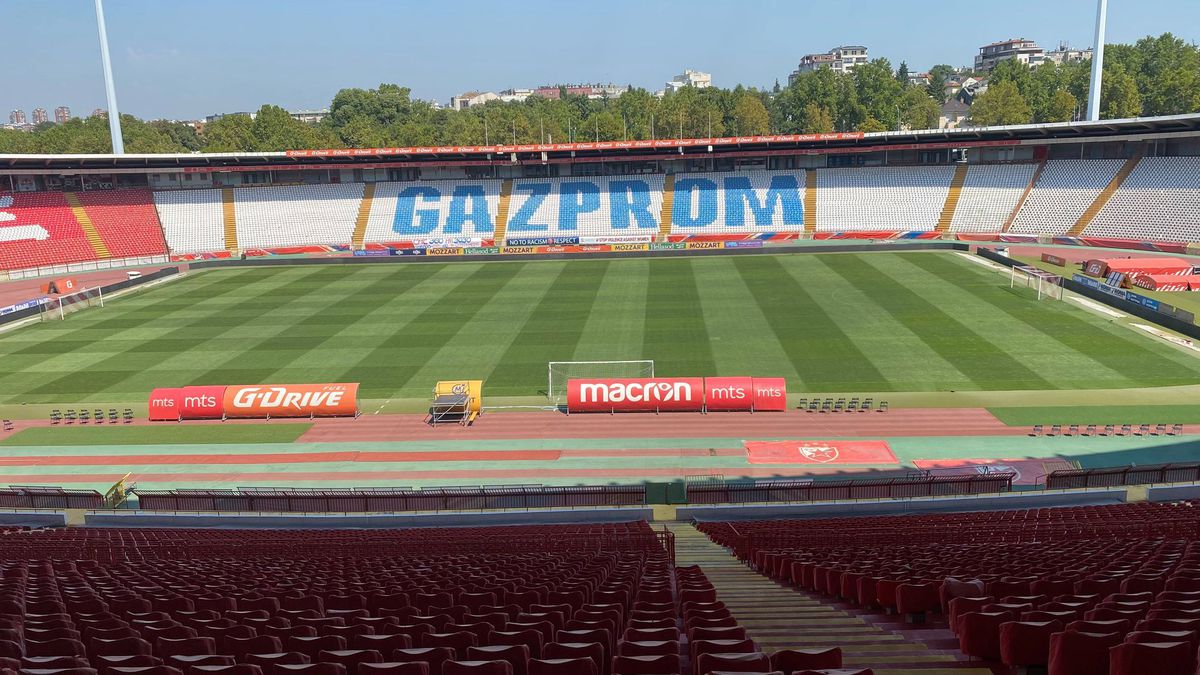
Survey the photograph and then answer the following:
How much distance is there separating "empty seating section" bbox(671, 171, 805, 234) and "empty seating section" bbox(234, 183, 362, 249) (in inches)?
1380

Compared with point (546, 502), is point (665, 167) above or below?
above

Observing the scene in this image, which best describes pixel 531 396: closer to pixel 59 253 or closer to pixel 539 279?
pixel 539 279

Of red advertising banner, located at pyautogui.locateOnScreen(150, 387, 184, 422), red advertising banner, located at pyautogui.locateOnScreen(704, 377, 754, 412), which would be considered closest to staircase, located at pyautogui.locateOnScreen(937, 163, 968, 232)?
red advertising banner, located at pyautogui.locateOnScreen(704, 377, 754, 412)

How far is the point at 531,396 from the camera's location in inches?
1495

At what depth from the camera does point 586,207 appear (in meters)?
91.1

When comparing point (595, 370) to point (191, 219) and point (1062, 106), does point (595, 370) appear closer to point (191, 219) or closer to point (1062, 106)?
point (191, 219)

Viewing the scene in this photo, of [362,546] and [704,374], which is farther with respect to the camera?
[704,374]

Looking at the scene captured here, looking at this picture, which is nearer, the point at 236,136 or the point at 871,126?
the point at 871,126

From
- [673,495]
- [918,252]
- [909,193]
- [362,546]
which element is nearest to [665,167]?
[909,193]

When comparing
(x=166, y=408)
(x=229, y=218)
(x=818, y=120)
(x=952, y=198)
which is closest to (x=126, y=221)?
(x=229, y=218)

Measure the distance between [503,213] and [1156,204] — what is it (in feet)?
200

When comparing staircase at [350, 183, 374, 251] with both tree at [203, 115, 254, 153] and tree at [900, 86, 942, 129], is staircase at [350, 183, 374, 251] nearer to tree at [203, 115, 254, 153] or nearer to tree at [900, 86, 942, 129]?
tree at [203, 115, 254, 153]

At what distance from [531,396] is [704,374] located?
8.13 metres

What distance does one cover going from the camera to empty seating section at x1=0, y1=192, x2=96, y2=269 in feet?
258
